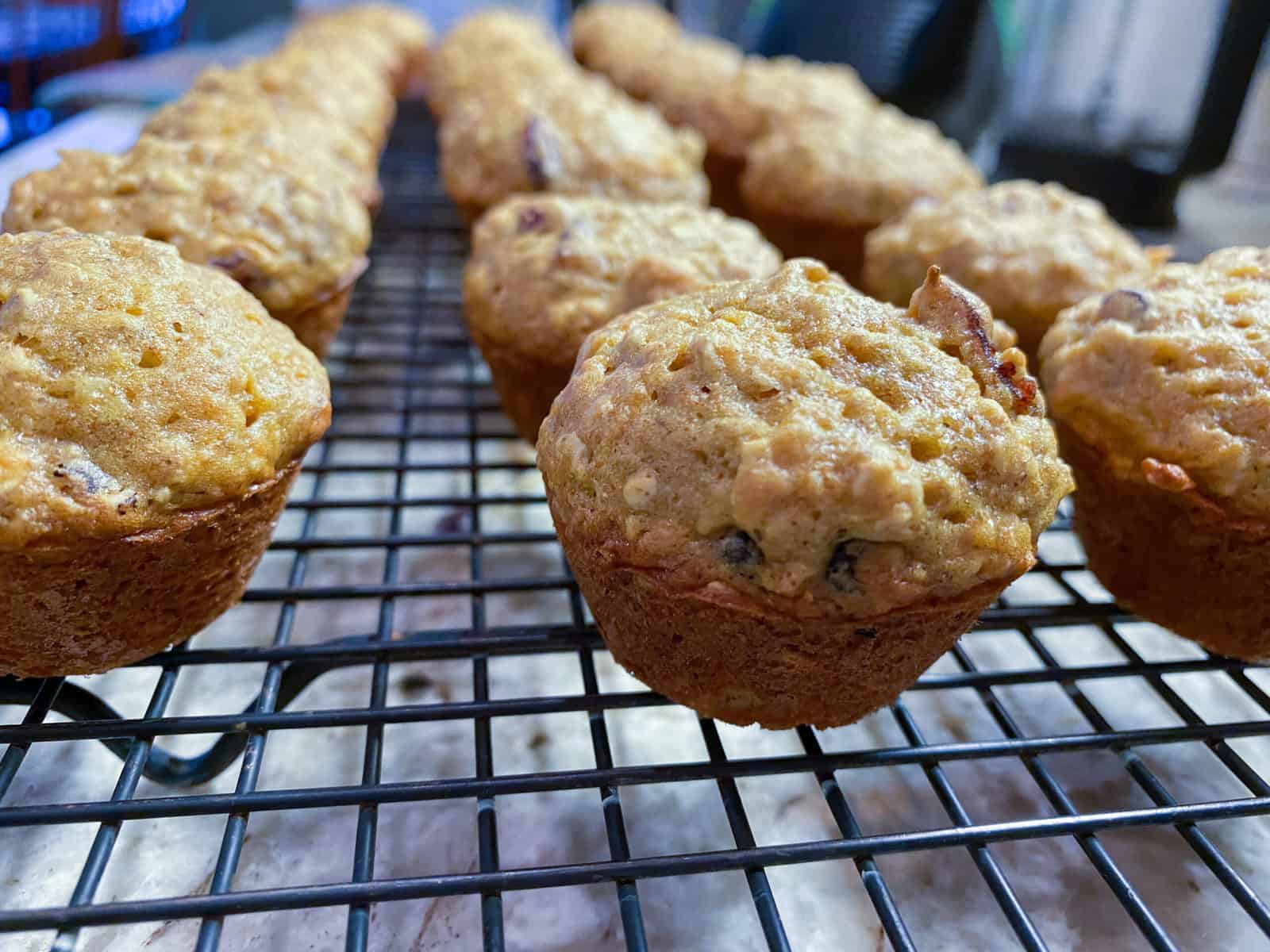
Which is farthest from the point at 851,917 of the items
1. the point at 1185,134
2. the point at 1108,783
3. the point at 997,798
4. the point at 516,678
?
the point at 1185,134

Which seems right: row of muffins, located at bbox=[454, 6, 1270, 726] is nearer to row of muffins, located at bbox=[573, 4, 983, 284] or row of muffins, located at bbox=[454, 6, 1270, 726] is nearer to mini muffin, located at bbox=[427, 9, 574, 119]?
row of muffins, located at bbox=[573, 4, 983, 284]

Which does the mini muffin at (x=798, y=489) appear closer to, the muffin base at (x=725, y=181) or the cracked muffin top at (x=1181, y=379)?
the cracked muffin top at (x=1181, y=379)

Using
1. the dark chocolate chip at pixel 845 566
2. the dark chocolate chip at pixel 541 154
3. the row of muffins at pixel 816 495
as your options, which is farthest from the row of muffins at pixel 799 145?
the dark chocolate chip at pixel 845 566

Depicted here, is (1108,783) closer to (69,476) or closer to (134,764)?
(134,764)

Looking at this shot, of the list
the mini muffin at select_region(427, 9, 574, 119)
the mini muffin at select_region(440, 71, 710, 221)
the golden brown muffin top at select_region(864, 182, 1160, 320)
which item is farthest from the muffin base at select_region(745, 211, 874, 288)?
the mini muffin at select_region(427, 9, 574, 119)

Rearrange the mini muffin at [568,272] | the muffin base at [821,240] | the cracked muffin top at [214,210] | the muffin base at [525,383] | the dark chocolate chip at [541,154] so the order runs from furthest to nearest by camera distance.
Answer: the muffin base at [821,240] → the dark chocolate chip at [541,154] → the muffin base at [525,383] → the mini muffin at [568,272] → the cracked muffin top at [214,210]
